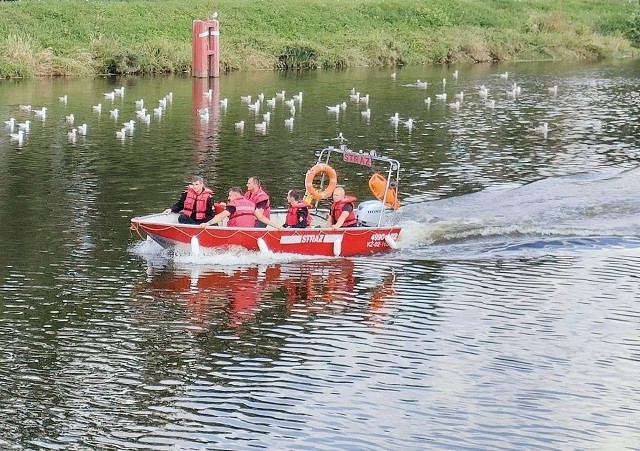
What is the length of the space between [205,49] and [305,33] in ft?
42.4

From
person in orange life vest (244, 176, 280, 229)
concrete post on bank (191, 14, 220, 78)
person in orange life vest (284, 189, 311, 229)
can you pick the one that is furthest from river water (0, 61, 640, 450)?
concrete post on bank (191, 14, 220, 78)

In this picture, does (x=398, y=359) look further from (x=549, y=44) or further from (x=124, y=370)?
(x=549, y=44)

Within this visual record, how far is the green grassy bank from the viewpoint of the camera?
207 feet

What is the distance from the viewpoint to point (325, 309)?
2259 cm

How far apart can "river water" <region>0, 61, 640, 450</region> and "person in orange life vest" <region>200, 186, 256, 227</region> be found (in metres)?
0.76

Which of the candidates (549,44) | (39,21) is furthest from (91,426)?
(549,44)

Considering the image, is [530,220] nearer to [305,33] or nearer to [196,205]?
[196,205]

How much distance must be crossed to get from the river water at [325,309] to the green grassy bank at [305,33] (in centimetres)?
2108

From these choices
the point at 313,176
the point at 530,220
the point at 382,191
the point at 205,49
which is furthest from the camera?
the point at 205,49

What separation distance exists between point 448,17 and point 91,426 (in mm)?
67745

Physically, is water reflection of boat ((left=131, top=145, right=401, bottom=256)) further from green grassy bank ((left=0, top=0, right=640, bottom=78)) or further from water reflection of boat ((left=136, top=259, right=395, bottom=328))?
green grassy bank ((left=0, top=0, right=640, bottom=78))

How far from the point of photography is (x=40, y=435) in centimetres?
1656

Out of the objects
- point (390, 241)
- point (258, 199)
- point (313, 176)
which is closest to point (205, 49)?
point (313, 176)

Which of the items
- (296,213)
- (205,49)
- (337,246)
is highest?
(205,49)
